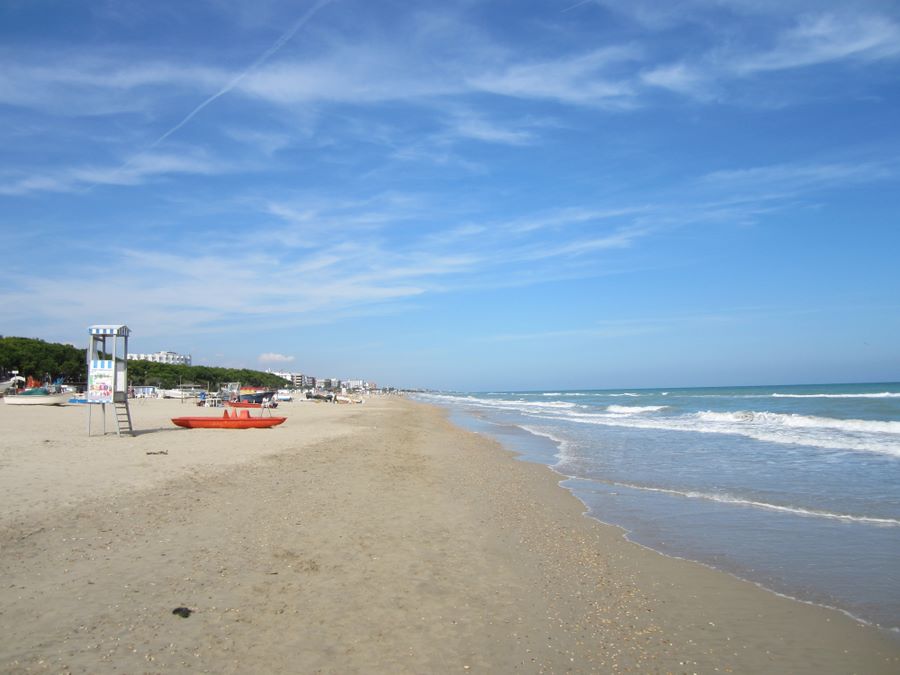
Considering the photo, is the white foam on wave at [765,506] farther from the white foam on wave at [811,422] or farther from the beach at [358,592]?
the white foam on wave at [811,422]

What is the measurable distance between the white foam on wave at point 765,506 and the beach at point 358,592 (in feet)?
9.54

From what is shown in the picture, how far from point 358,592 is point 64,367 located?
96.2 m

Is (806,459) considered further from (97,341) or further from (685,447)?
(97,341)

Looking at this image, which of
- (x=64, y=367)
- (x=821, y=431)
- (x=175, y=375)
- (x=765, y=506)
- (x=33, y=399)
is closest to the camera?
(x=765, y=506)

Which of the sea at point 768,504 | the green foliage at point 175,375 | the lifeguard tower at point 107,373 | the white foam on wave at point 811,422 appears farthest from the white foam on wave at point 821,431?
the green foliage at point 175,375

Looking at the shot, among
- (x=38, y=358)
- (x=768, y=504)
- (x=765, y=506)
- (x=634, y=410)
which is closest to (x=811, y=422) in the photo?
(x=634, y=410)

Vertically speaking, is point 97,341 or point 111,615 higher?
point 97,341

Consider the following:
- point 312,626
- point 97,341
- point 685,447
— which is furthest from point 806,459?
point 97,341

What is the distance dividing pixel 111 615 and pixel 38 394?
5086 cm

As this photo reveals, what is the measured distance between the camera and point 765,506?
1050cm

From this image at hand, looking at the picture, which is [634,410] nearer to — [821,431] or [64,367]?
[821,431]

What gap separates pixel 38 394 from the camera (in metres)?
46.5

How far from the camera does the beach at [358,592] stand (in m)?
4.56

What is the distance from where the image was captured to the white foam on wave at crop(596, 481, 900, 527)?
9.31 m
